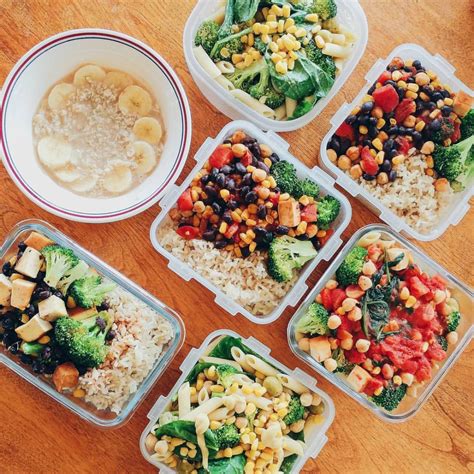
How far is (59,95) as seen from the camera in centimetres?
216

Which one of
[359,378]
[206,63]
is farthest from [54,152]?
[359,378]

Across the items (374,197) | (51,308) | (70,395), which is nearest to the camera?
(51,308)

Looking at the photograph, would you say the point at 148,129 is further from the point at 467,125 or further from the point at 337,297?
the point at 467,125

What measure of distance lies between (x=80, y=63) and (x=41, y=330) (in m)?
0.88

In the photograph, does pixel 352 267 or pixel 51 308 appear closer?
pixel 51 308

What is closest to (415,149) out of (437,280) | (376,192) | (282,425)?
(376,192)

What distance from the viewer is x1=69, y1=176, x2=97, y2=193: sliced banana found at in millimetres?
2166

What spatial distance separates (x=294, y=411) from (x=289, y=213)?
0.65 metres

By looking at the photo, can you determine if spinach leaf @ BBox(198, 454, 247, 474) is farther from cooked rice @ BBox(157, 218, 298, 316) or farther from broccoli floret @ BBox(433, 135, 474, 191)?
broccoli floret @ BBox(433, 135, 474, 191)

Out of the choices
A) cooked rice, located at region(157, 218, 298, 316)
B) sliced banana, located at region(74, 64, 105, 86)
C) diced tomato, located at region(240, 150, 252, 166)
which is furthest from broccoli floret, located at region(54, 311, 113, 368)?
sliced banana, located at region(74, 64, 105, 86)

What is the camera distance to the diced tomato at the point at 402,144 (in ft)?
7.27

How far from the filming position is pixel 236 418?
81.9 inches

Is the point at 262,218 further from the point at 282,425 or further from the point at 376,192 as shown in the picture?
the point at 282,425

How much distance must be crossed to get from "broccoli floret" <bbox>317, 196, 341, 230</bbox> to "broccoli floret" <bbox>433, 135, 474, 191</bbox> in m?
0.37
